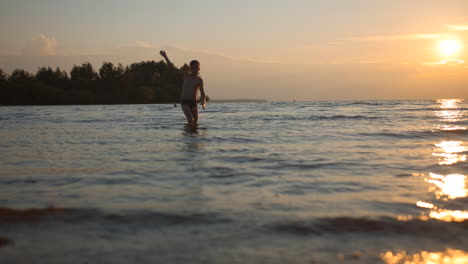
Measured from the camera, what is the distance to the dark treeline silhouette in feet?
303

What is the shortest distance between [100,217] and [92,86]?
118491 millimetres

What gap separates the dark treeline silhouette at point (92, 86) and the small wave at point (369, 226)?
334 ft

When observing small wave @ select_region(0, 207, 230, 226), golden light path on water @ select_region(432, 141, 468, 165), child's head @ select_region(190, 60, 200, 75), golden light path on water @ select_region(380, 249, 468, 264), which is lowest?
A: small wave @ select_region(0, 207, 230, 226)

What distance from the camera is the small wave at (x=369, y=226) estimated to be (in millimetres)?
2744

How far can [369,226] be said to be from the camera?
285cm

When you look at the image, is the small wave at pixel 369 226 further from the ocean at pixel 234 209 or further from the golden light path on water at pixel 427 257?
the golden light path on water at pixel 427 257

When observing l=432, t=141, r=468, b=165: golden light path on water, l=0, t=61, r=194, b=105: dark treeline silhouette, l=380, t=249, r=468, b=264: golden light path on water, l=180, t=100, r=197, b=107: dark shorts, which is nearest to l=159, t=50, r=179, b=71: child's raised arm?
l=180, t=100, r=197, b=107: dark shorts

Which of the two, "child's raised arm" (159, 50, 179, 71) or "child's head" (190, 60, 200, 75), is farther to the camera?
"child's head" (190, 60, 200, 75)

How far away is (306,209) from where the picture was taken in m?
3.28

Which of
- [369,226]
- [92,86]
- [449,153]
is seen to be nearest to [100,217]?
[369,226]

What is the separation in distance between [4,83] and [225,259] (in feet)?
353

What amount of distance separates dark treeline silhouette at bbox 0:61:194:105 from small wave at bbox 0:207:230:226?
100377 mm

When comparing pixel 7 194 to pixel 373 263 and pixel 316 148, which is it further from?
pixel 316 148

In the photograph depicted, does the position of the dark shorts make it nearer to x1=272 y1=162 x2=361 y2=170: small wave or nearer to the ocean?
the ocean
